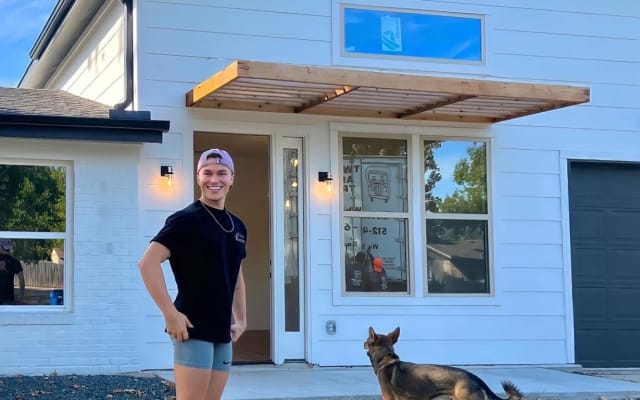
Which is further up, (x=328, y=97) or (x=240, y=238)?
(x=328, y=97)

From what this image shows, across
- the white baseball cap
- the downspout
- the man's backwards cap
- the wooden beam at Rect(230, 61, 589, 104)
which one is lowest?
the white baseball cap

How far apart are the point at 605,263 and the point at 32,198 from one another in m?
6.97

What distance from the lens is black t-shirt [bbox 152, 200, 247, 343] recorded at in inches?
143

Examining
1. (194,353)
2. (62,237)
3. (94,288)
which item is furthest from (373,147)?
(194,353)

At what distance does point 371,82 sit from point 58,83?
323 inches

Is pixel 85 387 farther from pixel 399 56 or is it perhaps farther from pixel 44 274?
pixel 399 56

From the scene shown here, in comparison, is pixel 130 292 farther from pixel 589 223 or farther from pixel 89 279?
pixel 589 223

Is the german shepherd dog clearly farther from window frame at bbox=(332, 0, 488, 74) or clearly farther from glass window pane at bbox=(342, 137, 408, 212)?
window frame at bbox=(332, 0, 488, 74)

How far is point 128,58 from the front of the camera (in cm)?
934

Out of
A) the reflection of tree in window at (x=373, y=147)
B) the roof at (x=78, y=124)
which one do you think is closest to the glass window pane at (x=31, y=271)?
the roof at (x=78, y=124)

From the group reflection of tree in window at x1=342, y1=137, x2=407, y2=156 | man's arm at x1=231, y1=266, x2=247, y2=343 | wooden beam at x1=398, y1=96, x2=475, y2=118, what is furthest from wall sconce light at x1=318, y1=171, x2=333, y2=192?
man's arm at x1=231, y1=266, x2=247, y2=343

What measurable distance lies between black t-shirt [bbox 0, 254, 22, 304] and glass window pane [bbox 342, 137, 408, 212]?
3.69m

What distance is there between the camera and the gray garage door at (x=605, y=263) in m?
10.7

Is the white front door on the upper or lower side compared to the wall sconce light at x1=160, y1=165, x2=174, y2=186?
lower
